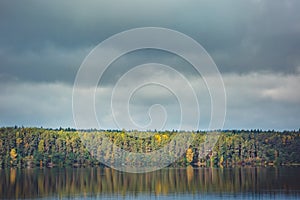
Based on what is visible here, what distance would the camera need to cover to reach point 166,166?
7677 inches

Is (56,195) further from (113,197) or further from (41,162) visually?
(41,162)

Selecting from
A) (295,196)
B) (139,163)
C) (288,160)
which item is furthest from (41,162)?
(295,196)

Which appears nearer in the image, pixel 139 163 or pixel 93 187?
pixel 93 187

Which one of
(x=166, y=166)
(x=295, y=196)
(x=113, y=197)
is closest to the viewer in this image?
(x=295, y=196)

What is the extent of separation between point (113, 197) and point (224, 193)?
684 inches

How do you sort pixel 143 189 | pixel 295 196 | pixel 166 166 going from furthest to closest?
1. pixel 166 166
2. pixel 143 189
3. pixel 295 196

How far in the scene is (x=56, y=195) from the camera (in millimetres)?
83875

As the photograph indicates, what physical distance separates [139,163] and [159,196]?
118 m

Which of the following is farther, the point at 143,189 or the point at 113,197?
the point at 143,189

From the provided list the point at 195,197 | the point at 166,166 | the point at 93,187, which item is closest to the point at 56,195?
the point at 93,187

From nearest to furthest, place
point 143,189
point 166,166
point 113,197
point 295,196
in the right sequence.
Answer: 1. point 295,196
2. point 113,197
3. point 143,189
4. point 166,166

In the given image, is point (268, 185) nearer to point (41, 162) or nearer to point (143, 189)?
point (143, 189)

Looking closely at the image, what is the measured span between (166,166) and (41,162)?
45.9 metres

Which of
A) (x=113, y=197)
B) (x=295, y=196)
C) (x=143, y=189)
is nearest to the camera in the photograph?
(x=295, y=196)
